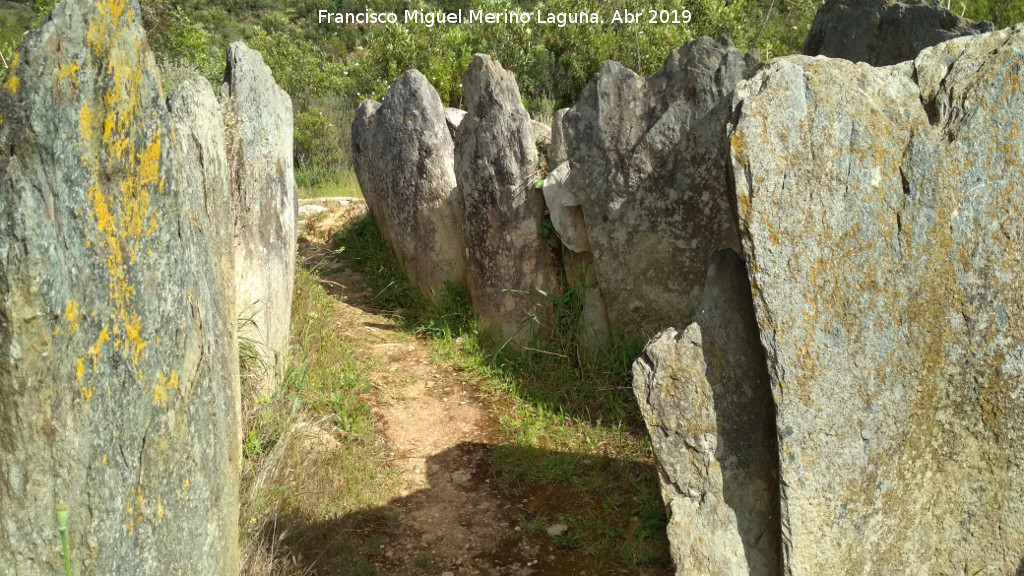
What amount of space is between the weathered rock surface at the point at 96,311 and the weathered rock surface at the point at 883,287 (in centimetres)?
192

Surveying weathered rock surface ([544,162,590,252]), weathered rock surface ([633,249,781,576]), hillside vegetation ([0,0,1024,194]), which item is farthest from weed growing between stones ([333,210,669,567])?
hillside vegetation ([0,0,1024,194])

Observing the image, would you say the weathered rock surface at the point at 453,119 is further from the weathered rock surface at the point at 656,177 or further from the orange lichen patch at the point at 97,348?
the orange lichen patch at the point at 97,348

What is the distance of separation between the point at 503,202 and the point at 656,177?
1200 mm

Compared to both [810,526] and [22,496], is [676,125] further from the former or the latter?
[22,496]

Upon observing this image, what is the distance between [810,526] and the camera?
3.12 meters

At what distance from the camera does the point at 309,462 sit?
4.34 metres

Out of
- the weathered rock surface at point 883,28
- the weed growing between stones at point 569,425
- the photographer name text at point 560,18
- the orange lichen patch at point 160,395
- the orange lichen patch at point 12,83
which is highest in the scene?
the photographer name text at point 560,18

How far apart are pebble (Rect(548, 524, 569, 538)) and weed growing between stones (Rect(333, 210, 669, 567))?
0.03 metres

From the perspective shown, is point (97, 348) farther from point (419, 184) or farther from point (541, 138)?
point (419, 184)

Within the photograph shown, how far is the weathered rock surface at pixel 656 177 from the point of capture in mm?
5047

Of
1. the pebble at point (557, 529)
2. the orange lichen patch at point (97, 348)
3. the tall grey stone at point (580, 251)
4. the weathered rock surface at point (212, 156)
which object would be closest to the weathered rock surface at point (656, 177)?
the tall grey stone at point (580, 251)

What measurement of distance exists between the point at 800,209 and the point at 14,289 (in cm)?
246

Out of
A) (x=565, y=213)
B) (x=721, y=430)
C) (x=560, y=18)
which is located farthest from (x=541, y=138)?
(x=560, y=18)

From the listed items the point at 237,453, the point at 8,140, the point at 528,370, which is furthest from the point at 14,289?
the point at 528,370
